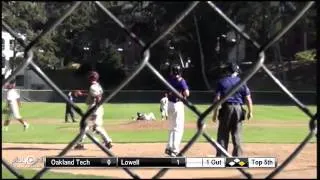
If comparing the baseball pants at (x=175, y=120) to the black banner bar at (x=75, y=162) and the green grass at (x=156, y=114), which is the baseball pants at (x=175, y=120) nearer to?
the black banner bar at (x=75, y=162)

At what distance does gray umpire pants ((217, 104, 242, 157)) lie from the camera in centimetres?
979

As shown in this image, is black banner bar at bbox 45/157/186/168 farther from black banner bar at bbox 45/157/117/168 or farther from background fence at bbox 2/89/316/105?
background fence at bbox 2/89/316/105

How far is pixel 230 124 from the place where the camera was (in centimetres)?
998

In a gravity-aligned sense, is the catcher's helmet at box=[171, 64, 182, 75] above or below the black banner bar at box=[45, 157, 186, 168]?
above

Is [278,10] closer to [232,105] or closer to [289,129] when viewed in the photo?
[232,105]

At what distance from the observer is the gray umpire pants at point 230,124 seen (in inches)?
385

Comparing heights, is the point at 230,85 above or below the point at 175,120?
above

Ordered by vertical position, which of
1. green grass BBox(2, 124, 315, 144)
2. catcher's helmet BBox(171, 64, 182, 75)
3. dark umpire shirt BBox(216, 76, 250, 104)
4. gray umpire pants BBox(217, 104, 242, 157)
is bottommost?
green grass BBox(2, 124, 315, 144)

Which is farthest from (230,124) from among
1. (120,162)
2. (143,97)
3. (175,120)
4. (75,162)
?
(143,97)

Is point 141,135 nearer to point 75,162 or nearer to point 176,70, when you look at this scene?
point 176,70

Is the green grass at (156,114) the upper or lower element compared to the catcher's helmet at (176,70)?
lower

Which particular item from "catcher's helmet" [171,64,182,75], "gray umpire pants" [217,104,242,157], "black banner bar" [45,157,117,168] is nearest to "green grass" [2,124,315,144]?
"catcher's helmet" [171,64,182,75]

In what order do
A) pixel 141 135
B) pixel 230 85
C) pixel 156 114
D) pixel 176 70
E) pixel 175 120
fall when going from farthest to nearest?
pixel 156 114, pixel 141 135, pixel 175 120, pixel 176 70, pixel 230 85
